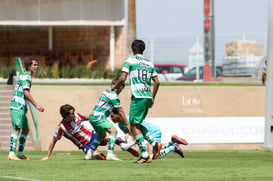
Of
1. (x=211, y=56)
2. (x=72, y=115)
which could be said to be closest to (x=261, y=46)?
(x=211, y=56)

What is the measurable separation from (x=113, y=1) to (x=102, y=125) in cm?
2298

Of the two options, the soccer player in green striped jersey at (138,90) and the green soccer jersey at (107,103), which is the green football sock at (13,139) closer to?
the green soccer jersey at (107,103)

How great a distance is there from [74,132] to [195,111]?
1270 cm

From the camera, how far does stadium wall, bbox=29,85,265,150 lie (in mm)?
24859

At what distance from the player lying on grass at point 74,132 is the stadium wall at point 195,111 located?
881 cm

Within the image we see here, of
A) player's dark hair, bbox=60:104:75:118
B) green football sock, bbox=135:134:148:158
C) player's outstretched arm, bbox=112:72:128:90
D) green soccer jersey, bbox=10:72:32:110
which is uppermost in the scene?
player's outstretched arm, bbox=112:72:128:90

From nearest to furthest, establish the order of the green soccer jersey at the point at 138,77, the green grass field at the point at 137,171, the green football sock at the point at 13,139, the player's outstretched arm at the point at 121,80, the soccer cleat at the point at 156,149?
the green grass field at the point at 137,171, the player's outstretched arm at the point at 121,80, the green soccer jersey at the point at 138,77, the soccer cleat at the point at 156,149, the green football sock at the point at 13,139

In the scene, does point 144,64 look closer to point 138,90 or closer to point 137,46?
point 137,46

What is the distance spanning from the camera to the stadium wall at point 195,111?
979 inches

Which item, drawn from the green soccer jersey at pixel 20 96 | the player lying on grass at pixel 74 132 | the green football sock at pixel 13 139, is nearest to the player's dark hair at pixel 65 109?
the player lying on grass at pixel 74 132

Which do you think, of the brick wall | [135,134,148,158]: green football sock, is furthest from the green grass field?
the brick wall

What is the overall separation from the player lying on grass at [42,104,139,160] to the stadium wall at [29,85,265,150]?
8807mm

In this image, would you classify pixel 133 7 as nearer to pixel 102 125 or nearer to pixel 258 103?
pixel 258 103

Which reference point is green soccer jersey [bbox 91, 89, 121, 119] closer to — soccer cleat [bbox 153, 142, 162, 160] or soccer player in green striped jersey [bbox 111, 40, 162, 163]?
soccer cleat [bbox 153, 142, 162, 160]
